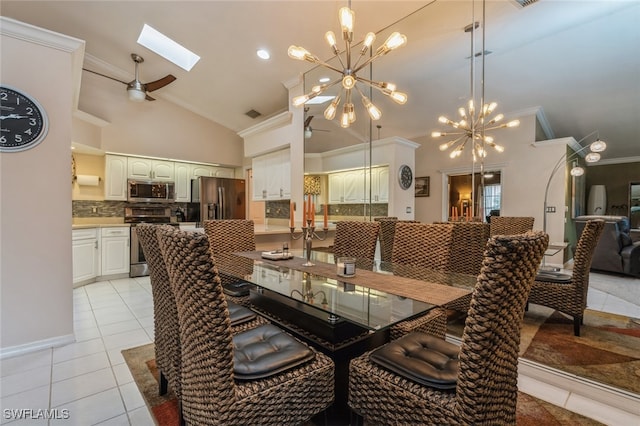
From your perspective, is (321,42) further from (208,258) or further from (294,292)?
(208,258)

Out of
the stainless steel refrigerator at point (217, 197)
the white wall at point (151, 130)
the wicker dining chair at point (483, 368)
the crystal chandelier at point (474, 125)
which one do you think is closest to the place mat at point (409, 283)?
the wicker dining chair at point (483, 368)

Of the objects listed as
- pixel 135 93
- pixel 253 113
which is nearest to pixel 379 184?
pixel 253 113

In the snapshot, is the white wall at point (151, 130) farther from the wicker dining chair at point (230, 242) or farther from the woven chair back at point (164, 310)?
the woven chair back at point (164, 310)

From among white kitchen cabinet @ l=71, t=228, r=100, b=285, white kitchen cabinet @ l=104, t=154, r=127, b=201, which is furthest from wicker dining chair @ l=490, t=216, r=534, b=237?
white kitchen cabinet @ l=104, t=154, r=127, b=201

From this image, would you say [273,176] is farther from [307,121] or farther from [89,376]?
[89,376]

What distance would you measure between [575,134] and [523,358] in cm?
166

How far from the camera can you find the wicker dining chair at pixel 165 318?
56.1 inches

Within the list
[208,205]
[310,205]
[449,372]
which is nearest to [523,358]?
[449,372]

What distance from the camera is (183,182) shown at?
236 inches

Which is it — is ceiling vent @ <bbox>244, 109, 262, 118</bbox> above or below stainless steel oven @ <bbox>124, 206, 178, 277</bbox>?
above

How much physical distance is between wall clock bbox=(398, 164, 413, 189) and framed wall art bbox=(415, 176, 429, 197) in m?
0.11

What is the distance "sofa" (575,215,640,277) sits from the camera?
2.06 meters

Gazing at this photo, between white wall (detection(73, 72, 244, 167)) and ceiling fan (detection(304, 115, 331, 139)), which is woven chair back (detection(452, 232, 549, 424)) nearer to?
ceiling fan (detection(304, 115, 331, 139))

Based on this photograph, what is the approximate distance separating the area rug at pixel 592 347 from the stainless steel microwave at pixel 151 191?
5.42 meters
